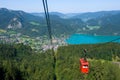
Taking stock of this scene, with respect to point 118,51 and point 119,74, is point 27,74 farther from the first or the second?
point 118,51

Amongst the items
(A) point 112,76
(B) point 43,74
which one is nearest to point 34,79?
(B) point 43,74

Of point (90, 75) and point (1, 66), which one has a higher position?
point (1, 66)

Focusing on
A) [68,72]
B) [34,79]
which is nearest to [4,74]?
[34,79]

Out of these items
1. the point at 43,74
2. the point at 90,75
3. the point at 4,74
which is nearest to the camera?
the point at 4,74

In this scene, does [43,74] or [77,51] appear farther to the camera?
[77,51]

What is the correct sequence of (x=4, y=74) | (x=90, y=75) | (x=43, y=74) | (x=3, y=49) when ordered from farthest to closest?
(x=3, y=49) < (x=43, y=74) < (x=90, y=75) < (x=4, y=74)

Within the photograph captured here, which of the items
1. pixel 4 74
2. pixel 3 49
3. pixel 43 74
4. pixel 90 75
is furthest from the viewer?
pixel 3 49

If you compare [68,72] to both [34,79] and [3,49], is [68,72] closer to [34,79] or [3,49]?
[34,79]

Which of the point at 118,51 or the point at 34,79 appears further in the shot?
the point at 118,51

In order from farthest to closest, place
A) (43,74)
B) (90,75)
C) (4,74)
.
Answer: (43,74)
(90,75)
(4,74)
